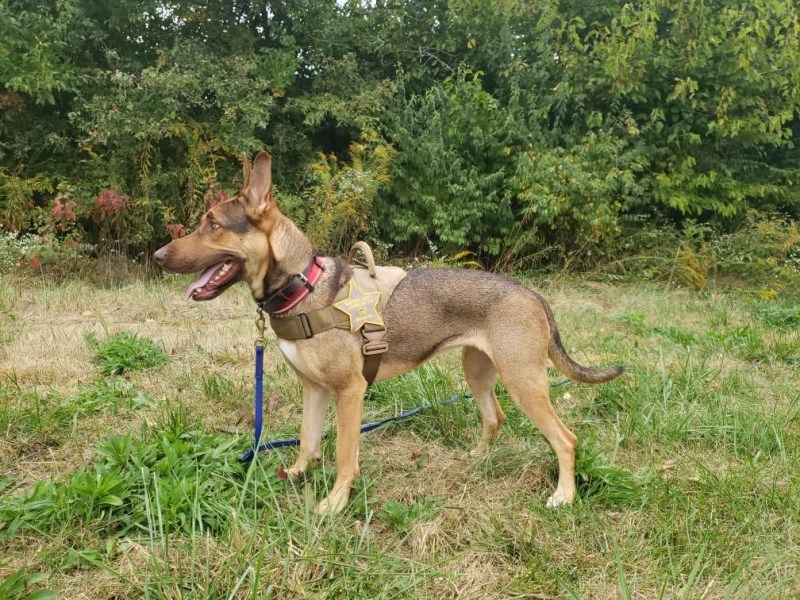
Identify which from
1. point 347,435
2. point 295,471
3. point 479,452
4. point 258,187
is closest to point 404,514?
point 347,435

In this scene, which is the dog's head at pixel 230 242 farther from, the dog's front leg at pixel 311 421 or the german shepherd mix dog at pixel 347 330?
the dog's front leg at pixel 311 421

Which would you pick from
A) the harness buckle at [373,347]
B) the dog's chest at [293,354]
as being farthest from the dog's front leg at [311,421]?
the harness buckle at [373,347]

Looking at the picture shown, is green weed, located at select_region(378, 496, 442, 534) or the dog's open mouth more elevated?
the dog's open mouth

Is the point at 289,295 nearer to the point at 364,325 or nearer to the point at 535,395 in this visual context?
the point at 364,325

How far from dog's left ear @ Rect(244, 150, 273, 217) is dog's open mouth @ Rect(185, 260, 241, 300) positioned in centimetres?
32

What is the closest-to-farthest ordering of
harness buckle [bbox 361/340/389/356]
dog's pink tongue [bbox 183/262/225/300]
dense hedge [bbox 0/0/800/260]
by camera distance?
1. dog's pink tongue [bbox 183/262/225/300]
2. harness buckle [bbox 361/340/389/356]
3. dense hedge [bbox 0/0/800/260]

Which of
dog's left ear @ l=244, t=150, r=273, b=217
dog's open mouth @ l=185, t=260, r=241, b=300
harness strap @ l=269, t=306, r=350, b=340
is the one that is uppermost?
dog's left ear @ l=244, t=150, r=273, b=217

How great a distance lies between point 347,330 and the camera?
318cm

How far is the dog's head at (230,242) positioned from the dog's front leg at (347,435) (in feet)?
2.83

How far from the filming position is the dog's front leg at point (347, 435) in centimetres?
311

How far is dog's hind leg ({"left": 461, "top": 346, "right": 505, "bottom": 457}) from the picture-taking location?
12.6ft

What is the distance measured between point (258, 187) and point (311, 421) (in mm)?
1404

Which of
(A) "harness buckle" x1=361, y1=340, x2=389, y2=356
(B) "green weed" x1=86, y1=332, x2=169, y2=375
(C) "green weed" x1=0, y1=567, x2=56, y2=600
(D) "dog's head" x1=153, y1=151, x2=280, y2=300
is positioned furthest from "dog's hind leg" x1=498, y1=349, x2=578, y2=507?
(B) "green weed" x1=86, y1=332, x2=169, y2=375

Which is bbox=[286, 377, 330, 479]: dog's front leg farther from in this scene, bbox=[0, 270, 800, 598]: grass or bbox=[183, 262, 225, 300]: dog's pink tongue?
bbox=[183, 262, 225, 300]: dog's pink tongue
